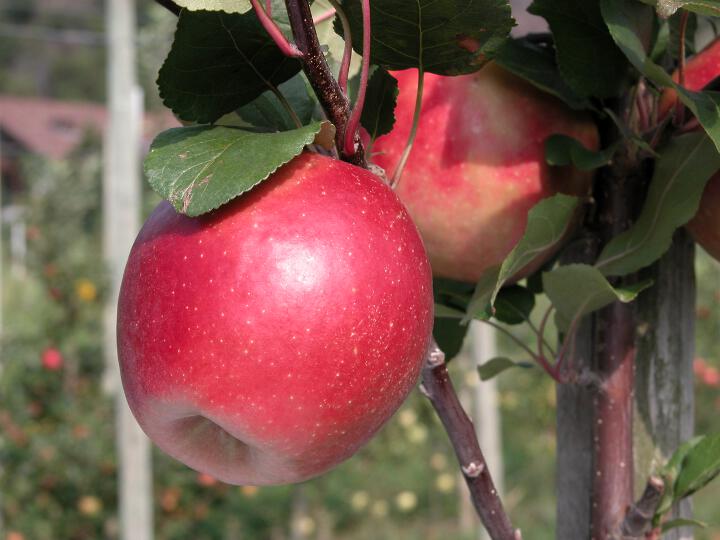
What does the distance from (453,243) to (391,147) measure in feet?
0.25

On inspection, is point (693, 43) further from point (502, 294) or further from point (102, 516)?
point (102, 516)

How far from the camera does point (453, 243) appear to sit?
23.1 inches

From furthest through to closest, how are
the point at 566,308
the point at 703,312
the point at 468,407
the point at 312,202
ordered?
the point at 703,312 < the point at 468,407 < the point at 566,308 < the point at 312,202

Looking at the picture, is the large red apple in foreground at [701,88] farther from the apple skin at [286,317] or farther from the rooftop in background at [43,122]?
the rooftop in background at [43,122]

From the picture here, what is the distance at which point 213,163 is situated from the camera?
0.40 metres

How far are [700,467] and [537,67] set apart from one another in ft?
0.87

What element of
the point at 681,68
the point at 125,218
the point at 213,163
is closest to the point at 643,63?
the point at 681,68

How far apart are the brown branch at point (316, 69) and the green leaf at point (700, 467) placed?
29 cm

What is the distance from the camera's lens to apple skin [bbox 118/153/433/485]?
384 millimetres

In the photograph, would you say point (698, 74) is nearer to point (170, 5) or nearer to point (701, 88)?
point (701, 88)

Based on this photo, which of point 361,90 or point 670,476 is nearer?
Result: point 361,90

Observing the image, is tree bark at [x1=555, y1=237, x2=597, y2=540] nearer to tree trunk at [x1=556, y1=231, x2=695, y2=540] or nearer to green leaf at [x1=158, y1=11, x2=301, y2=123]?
tree trunk at [x1=556, y1=231, x2=695, y2=540]

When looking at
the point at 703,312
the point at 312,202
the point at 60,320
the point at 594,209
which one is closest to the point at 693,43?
the point at 594,209

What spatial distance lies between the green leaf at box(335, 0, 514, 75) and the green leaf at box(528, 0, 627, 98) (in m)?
0.10
